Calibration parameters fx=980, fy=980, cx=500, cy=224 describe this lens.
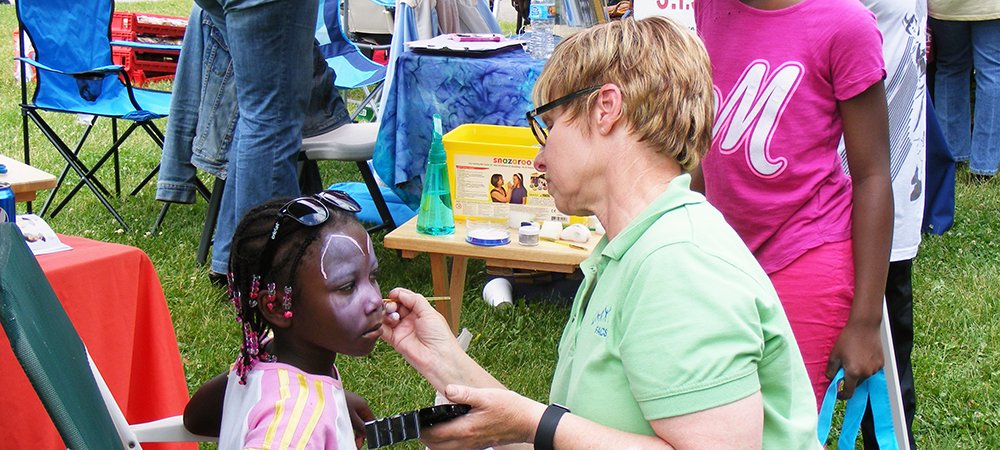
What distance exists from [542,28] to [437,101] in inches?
29.3

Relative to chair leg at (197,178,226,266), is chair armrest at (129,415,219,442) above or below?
above

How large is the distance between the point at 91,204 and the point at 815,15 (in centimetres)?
499

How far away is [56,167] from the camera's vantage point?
6.64 meters

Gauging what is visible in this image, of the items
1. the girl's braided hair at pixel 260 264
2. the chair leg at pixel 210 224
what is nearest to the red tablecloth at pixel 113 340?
the girl's braided hair at pixel 260 264

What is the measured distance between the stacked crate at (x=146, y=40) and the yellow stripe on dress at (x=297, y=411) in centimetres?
806

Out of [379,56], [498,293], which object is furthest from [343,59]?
[498,293]

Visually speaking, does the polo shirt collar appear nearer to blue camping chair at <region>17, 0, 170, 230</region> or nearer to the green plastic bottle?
the green plastic bottle

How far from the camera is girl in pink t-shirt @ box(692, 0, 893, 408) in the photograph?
6.84 ft

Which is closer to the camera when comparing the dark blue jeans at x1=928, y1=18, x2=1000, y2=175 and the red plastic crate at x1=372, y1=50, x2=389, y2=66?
the dark blue jeans at x1=928, y1=18, x2=1000, y2=175

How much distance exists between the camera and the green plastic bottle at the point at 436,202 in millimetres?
3480

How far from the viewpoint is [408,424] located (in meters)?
1.62

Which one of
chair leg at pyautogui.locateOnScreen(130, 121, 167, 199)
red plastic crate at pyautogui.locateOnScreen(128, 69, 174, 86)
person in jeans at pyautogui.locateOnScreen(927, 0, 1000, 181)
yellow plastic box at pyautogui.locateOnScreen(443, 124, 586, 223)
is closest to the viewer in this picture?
yellow plastic box at pyautogui.locateOnScreen(443, 124, 586, 223)

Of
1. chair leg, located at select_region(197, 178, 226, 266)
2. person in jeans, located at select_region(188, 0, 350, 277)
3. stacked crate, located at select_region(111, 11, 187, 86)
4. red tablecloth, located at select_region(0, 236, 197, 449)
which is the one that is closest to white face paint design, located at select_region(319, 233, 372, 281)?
red tablecloth, located at select_region(0, 236, 197, 449)

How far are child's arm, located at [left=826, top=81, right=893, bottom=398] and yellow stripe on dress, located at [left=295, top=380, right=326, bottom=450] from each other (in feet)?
3.65
